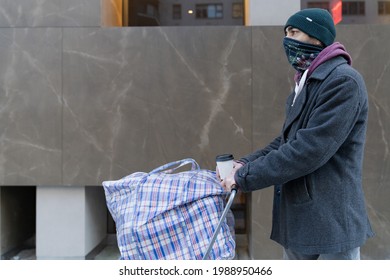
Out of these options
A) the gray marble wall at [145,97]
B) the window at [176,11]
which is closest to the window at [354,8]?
the gray marble wall at [145,97]

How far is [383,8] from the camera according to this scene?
16.3 ft

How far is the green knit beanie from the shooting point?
1.81 m

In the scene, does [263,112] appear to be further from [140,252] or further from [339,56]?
[140,252]

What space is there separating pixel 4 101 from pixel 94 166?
1.29 meters

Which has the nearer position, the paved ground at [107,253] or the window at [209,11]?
the paved ground at [107,253]

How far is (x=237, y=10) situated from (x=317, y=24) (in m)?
3.49

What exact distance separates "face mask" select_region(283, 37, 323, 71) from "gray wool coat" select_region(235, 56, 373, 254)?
0.39 ft

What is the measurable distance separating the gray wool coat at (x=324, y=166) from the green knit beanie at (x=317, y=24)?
0.50ft

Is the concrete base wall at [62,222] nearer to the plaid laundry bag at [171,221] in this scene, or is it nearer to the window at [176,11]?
the window at [176,11]

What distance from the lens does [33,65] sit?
438 cm

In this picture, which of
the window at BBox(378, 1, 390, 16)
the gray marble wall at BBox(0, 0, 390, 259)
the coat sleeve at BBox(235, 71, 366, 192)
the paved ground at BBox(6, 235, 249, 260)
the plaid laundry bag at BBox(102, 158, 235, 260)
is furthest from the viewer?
the window at BBox(378, 1, 390, 16)

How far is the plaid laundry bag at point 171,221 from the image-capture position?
1.79 meters

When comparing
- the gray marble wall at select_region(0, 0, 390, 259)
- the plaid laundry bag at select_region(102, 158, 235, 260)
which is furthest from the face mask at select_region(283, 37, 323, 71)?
the gray marble wall at select_region(0, 0, 390, 259)

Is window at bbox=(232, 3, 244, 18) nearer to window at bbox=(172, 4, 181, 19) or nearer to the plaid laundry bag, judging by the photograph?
window at bbox=(172, 4, 181, 19)
